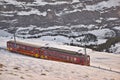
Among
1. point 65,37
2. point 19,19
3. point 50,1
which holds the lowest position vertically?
point 65,37

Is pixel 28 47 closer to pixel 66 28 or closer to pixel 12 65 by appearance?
pixel 12 65

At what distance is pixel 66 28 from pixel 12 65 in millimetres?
156649

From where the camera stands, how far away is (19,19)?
586 feet

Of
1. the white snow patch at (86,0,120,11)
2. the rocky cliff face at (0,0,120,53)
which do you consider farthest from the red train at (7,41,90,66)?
the white snow patch at (86,0,120,11)

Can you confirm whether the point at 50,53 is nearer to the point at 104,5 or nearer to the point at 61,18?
the point at 61,18

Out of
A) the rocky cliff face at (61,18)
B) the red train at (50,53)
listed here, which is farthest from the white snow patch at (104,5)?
the red train at (50,53)

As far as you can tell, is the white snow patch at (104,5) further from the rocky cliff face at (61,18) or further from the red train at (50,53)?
the red train at (50,53)

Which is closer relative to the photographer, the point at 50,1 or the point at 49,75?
the point at 49,75

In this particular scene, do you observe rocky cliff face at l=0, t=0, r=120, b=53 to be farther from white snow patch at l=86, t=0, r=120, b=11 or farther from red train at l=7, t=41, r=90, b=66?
red train at l=7, t=41, r=90, b=66

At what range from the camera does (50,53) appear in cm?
5331

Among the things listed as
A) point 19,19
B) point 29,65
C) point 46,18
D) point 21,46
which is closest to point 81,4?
point 46,18

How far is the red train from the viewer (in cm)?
4911

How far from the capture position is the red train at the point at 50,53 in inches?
1933

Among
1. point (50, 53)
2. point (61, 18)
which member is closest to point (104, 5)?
point (61, 18)
